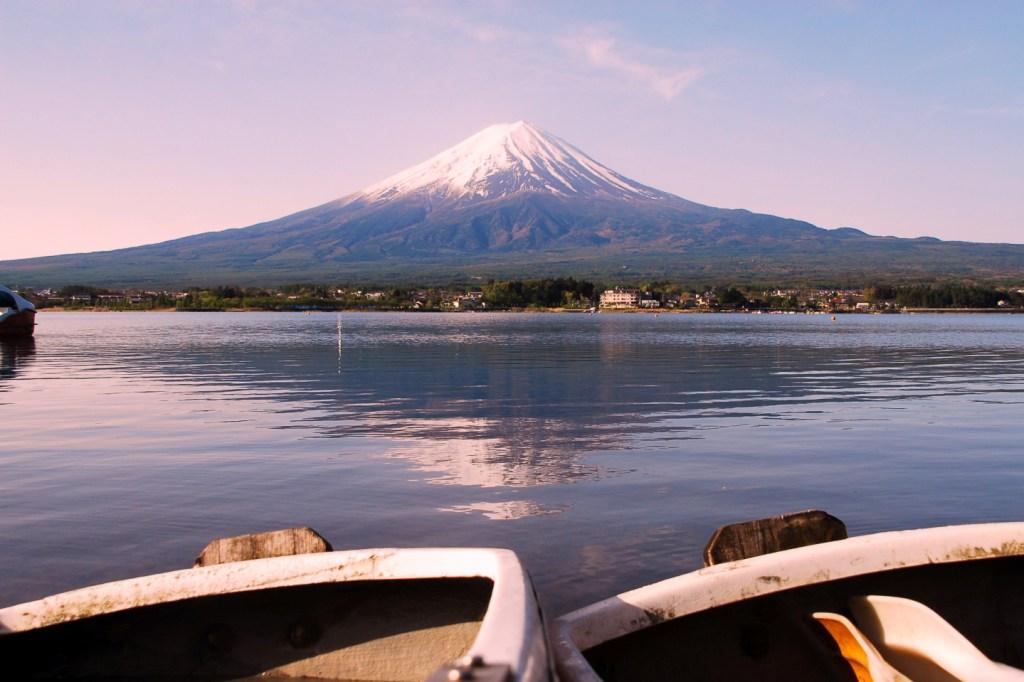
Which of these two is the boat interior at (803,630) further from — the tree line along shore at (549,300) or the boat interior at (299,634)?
the tree line along shore at (549,300)

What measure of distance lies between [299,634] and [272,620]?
15 centimetres

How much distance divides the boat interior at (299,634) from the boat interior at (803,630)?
733 millimetres

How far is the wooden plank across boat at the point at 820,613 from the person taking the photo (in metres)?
4.75

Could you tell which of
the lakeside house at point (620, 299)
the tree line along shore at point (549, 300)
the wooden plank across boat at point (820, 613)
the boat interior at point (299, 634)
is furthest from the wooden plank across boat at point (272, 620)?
the lakeside house at point (620, 299)

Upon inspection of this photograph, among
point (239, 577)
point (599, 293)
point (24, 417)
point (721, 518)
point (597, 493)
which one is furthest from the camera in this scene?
point (599, 293)

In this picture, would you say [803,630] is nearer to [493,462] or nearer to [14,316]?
[493,462]

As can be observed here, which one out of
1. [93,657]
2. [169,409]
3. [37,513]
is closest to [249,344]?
[169,409]

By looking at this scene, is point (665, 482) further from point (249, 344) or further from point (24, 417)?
point (249, 344)

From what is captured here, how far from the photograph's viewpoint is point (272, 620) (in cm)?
494

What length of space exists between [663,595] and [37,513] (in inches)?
331

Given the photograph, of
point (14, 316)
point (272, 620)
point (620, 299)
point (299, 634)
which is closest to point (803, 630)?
point (299, 634)

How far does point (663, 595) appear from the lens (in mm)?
4754

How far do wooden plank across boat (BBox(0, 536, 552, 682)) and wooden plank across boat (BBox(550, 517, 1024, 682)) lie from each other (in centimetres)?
64

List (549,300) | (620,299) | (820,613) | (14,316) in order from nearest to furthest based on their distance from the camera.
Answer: (820,613) < (14,316) < (549,300) < (620,299)
